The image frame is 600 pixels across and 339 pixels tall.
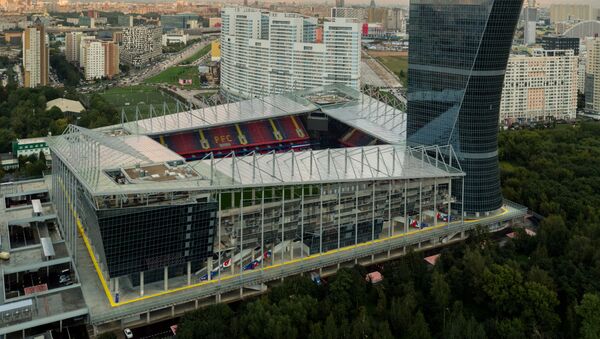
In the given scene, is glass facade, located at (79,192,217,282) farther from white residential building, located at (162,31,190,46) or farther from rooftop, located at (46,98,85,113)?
white residential building, located at (162,31,190,46)

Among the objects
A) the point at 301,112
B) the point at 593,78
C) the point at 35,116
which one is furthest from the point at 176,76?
the point at 593,78

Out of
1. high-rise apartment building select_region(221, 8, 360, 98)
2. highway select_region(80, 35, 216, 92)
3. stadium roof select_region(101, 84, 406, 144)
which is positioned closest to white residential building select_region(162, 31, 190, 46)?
highway select_region(80, 35, 216, 92)

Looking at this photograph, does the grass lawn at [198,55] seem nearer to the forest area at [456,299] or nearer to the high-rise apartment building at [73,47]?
the high-rise apartment building at [73,47]

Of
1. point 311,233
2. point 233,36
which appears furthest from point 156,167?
point 233,36

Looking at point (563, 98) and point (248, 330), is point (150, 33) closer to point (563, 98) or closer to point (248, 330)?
point (563, 98)

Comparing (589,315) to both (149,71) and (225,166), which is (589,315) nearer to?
(225,166)
